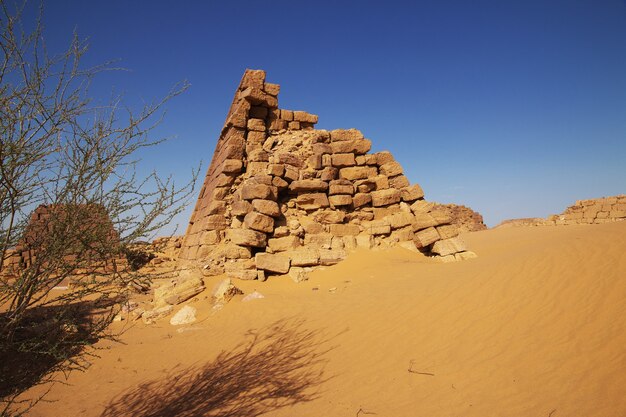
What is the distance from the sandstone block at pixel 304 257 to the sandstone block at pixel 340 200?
1.59 m

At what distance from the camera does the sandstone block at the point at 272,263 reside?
8.52m

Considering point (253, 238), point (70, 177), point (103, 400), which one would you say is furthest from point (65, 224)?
point (253, 238)

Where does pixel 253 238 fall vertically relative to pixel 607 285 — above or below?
above

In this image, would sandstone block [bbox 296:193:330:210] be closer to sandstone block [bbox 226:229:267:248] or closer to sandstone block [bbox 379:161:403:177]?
sandstone block [bbox 226:229:267:248]

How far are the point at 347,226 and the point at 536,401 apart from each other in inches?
258

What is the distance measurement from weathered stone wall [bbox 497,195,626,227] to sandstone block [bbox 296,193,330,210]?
67.3 feet

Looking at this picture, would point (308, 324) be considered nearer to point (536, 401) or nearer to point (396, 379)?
point (396, 379)

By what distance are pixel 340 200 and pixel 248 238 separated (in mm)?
2781

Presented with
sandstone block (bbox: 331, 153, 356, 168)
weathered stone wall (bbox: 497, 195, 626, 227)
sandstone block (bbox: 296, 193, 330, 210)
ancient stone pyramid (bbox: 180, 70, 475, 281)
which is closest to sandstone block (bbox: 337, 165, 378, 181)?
ancient stone pyramid (bbox: 180, 70, 475, 281)

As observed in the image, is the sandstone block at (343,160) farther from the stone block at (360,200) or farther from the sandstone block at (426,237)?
the sandstone block at (426,237)

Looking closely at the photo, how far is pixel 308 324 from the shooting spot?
20.1 feet

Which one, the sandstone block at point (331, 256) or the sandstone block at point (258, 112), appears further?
the sandstone block at point (258, 112)

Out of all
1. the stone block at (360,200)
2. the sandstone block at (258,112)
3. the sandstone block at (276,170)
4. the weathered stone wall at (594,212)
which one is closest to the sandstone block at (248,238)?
the sandstone block at (276,170)

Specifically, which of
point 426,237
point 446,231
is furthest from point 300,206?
point 446,231
